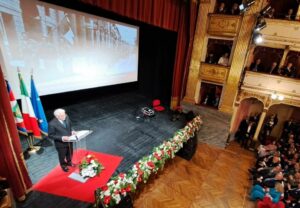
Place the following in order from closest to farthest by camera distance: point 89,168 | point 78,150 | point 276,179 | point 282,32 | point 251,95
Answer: point 89,168
point 78,150
point 276,179
point 282,32
point 251,95

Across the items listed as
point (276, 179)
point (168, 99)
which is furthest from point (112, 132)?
point (276, 179)

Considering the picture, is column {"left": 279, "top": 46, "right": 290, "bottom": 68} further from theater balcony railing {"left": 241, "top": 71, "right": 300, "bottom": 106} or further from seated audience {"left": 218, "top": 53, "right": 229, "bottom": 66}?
seated audience {"left": 218, "top": 53, "right": 229, "bottom": 66}

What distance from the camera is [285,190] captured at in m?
4.82

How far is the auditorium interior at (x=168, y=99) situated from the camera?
3.85 m

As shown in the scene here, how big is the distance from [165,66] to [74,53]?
4461mm

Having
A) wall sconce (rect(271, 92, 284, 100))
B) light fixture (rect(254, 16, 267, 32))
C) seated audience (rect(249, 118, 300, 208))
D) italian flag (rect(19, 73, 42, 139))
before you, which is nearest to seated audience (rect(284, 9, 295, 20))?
light fixture (rect(254, 16, 267, 32))

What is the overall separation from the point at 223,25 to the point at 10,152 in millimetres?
6949

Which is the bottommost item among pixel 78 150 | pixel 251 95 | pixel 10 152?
pixel 78 150

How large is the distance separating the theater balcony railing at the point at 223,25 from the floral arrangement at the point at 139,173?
3.56 metres

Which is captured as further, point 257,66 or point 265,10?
point 257,66

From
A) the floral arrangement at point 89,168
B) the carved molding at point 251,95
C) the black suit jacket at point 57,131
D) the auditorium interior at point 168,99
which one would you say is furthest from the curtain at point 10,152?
the carved molding at point 251,95

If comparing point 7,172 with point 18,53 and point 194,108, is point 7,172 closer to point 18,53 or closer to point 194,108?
point 18,53

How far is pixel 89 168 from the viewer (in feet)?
12.4

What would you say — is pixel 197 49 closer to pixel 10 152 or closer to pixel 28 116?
pixel 28 116
